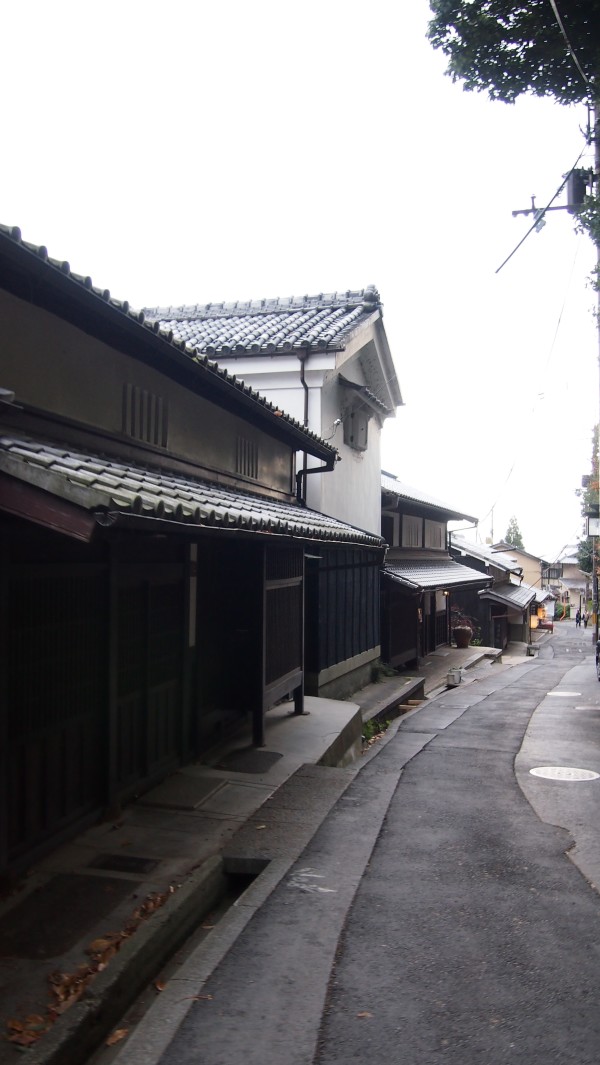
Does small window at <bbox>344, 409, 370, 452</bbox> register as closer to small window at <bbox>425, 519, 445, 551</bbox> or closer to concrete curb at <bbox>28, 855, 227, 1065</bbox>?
small window at <bbox>425, 519, 445, 551</bbox>

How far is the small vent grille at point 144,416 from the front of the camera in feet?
28.1

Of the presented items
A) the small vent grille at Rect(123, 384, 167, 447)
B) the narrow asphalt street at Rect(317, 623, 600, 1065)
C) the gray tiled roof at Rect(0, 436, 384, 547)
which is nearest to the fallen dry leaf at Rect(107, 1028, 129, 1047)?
the narrow asphalt street at Rect(317, 623, 600, 1065)

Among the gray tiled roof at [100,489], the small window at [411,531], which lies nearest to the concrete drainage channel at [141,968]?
the gray tiled roof at [100,489]

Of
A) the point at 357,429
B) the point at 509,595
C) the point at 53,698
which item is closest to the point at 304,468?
the point at 357,429

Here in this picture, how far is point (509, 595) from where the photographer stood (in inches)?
1855

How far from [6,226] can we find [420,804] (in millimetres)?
7331

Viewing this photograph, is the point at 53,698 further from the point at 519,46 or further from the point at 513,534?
the point at 513,534

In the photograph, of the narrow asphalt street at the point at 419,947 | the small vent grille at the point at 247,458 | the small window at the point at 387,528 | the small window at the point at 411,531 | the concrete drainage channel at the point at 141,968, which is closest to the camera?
the concrete drainage channel at the point at 141,968

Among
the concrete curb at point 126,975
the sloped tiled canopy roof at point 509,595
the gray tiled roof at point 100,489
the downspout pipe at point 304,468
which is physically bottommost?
the concrete curb at point 126,975

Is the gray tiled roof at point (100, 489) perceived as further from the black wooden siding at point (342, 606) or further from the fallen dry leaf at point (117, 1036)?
the black wooden siding at point (342, 606)

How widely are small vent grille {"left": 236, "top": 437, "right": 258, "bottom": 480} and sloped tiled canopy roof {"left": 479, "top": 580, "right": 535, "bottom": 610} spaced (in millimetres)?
31314

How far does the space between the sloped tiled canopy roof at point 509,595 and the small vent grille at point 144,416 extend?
35.4 meters

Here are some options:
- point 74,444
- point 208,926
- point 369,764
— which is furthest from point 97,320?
point 369,764

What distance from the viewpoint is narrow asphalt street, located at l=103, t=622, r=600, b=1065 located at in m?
4.02
